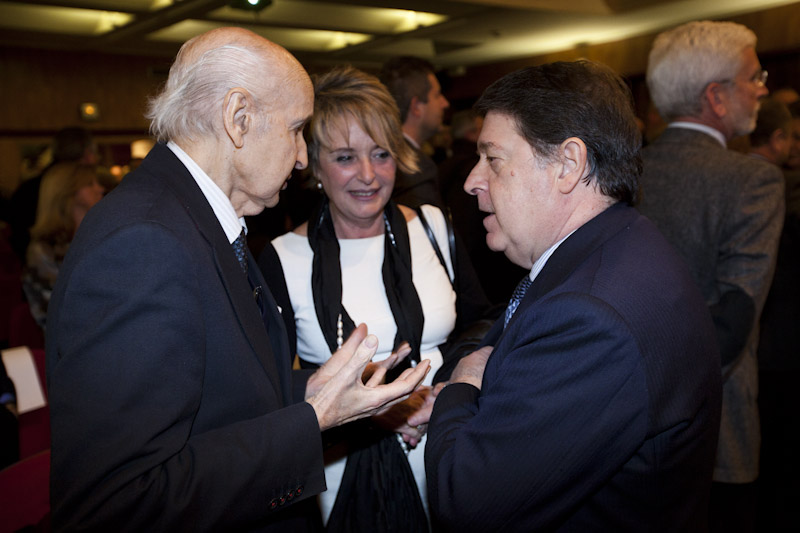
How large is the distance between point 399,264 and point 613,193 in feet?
3.10

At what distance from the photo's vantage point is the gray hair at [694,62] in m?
2.23

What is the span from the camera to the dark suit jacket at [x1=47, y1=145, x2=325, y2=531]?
0.95 meters

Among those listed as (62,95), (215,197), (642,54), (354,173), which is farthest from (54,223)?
(642,54)

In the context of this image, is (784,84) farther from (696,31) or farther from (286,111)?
(286,111)

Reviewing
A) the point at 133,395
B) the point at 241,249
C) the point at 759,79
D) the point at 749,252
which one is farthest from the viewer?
the point at 759,79

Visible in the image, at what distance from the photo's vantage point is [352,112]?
2100 millimetres

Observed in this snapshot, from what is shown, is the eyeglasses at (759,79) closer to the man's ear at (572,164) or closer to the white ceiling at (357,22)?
the man's ear at (572,164)

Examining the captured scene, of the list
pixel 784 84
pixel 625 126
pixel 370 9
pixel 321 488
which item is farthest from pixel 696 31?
pixel 784 84

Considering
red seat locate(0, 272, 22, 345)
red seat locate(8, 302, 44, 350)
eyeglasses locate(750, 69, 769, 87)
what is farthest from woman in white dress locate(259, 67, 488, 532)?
red seat locate(0, 272, 22, 345)

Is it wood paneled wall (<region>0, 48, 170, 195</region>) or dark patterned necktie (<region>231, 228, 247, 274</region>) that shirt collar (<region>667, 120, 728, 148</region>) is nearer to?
dark patterned necktie (<region>231, 228, 247, 274</region>)

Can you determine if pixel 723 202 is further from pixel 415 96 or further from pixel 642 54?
pixel 642 54

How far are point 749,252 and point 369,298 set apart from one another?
4.34 ft

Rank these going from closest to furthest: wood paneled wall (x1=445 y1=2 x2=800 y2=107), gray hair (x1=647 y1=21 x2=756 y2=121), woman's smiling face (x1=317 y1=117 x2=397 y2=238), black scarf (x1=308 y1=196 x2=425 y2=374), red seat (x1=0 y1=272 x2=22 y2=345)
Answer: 1. black scarf (x1=308 y1=196 x2=425 y2=374)
2. woman's smiling face (x1=317 y1=117 x2=397 y2=238)
3. gray hair (x1=647 y1=21 x2=756 y2=121)
4. red seat (x1=0 y1=272 x2=22 y2=345)
5. wood paneled wall (x1=445 y1=2 x2=800 y2=107)

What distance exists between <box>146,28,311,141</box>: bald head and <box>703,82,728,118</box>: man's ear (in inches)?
68.1
